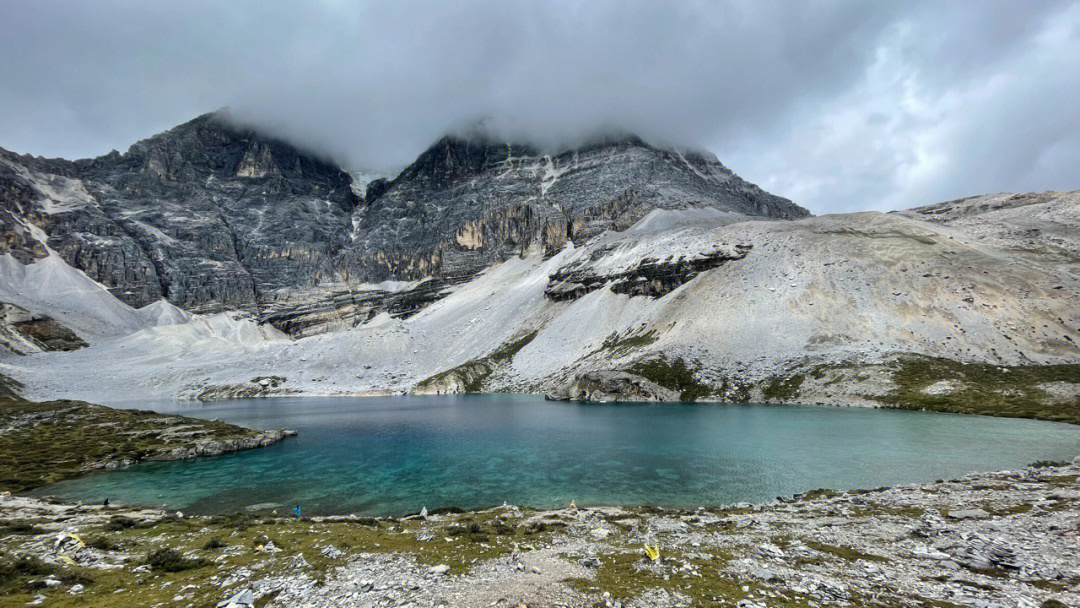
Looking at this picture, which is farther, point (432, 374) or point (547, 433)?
point (432, 374)

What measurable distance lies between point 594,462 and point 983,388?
71173 millimetres

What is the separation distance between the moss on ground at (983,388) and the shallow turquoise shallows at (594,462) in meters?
5.70

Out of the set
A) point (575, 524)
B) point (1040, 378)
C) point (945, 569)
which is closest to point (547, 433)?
point (575, 524)

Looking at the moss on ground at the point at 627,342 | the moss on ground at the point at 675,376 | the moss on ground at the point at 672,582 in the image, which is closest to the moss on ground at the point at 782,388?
the moss on ground at the point at 675,376

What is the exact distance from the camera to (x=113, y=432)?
57969 mm

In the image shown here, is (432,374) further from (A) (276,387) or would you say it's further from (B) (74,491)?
(B) (74,491)

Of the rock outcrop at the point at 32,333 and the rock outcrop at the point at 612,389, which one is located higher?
the rock outcrop at the point at 32,333

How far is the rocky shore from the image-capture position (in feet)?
43.9

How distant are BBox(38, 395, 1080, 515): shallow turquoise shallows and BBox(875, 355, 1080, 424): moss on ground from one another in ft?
18.7

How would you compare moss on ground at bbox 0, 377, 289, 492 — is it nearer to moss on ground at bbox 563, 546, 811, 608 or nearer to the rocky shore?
the rocky shore

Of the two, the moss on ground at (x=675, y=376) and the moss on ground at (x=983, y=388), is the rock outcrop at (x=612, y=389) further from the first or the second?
the moss on ground at (x=983, y=388)

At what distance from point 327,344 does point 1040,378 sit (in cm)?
21252

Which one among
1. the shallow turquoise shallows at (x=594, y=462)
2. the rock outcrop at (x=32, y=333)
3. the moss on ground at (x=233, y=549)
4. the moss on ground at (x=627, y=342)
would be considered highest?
the rock outcrop at (x=32, y=333)

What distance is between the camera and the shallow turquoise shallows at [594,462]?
32844 mm
